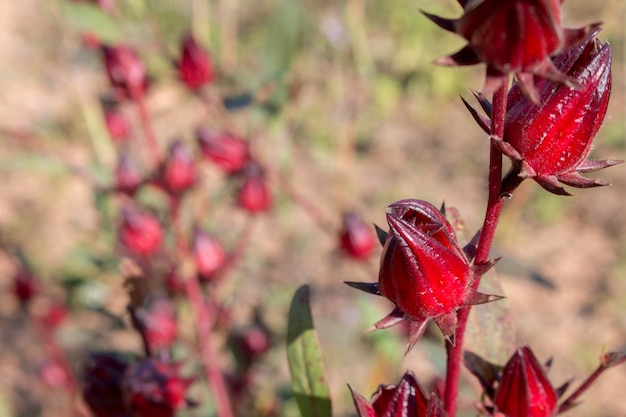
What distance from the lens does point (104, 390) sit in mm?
972

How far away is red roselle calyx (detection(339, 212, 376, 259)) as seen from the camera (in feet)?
5.33

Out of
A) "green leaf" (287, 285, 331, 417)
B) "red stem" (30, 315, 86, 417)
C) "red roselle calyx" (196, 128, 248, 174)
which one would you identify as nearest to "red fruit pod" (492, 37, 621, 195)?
"green leaf" (287, 285, 331, 417)

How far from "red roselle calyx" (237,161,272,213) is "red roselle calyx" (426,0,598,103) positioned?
1158 millimetres

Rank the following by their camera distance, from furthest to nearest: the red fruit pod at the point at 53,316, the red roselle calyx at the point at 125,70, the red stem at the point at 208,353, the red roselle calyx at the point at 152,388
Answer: the red fruit pod at the point at 53,316 < the red roselle calyx at the point at 125,70 < the red stem at the point at 208,353 < the red roselle calyx at the point at 152,388

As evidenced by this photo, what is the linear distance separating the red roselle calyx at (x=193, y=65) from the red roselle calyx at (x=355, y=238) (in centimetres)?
48

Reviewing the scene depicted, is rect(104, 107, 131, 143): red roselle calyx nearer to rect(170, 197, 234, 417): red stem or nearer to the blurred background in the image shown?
the blurred background

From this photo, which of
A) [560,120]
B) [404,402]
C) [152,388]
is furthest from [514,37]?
[152,388]

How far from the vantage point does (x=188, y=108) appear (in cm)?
423

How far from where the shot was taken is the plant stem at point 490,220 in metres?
0.54

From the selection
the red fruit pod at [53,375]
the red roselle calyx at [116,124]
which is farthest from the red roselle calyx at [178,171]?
the red fruit pod at [53,375]

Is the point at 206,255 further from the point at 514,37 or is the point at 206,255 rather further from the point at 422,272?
the point at 514,37

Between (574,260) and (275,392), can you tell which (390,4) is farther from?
(275,392)

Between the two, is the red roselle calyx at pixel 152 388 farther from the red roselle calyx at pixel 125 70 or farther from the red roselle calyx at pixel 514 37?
the red roselle calyx at pixel 125 70

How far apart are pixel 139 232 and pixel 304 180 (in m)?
2.45
